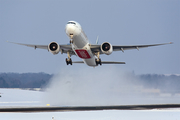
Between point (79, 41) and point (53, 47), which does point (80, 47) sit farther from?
point (53, 47)

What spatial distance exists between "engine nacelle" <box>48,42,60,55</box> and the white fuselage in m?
2.49

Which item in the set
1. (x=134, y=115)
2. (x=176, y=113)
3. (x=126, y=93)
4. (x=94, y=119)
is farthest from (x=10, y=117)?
(x=126, y=93)

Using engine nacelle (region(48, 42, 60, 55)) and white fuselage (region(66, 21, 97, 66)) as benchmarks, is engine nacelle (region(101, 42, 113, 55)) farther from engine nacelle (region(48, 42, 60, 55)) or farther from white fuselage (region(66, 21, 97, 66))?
engine nacelle (region(48, 42, 60, 55))

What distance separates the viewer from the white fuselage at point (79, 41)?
34.0m

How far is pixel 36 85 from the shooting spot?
90562 mm

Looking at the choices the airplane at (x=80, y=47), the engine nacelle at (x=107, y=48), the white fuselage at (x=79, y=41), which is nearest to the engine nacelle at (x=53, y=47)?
the airplane at (x=80, y=47)

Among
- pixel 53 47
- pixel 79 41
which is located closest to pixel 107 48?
pixel 79 41

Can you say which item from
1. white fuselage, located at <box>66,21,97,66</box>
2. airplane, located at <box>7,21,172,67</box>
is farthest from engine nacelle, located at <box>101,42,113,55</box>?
white fuselage, located at <box>66,21,97,66</box>

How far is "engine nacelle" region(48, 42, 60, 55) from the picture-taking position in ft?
126

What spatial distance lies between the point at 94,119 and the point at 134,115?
4.89m

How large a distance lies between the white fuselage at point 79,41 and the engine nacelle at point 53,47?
97.9 inches

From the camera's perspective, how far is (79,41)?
1415 inches

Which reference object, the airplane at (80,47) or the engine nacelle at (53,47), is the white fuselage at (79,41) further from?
the engine nacelle at (53,47)

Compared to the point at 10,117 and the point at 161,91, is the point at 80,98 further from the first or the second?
the point at 10,117
